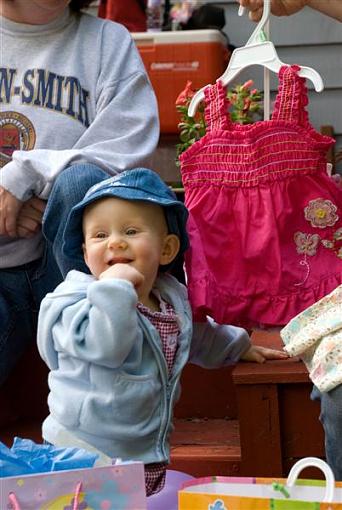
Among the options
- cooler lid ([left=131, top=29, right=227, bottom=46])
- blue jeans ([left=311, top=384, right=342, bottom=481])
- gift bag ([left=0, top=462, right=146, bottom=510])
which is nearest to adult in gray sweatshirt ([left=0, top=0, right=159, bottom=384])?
blue jeans ([left=311, top=384, right=342, bottom=481])

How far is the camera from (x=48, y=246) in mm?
2357

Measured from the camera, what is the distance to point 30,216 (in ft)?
7.50

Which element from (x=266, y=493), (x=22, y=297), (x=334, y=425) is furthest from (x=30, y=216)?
(x=266, y=493)

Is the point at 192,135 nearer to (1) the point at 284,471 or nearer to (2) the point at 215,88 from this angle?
(2) the point at 215,88

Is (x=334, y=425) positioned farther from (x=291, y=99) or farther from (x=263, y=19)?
(x=263, y=19)

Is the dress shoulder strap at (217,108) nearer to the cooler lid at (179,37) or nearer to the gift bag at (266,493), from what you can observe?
the gift bag at (266,493)

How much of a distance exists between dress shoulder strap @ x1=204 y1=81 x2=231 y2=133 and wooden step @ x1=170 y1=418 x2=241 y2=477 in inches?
29.5

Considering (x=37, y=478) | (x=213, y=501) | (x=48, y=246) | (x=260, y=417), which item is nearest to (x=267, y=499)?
(x=213, y=501)

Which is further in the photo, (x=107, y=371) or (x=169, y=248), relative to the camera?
(x=169, y=248)

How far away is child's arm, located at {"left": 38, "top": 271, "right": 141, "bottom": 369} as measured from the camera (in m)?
1.79

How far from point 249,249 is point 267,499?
79 cm

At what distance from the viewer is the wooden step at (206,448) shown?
2.30 metres

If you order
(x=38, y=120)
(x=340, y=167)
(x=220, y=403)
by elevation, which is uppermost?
(x=38, y=120)

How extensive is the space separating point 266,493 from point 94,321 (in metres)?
0.45
